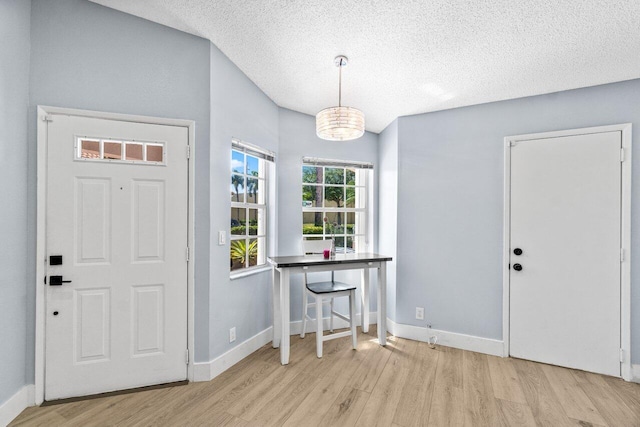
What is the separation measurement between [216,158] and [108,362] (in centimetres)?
179

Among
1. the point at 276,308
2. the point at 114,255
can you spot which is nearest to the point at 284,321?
the point at 276,308

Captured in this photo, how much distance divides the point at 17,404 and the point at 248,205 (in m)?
2.25

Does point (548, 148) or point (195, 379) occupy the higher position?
point (548, 148)

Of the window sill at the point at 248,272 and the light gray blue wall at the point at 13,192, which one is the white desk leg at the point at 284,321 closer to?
the window sill at the point at 248,272

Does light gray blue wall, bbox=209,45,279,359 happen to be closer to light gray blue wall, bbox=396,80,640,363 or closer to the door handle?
the door handle

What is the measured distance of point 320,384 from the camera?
2.63 m

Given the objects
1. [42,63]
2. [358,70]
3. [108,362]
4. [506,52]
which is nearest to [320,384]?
[108,362]

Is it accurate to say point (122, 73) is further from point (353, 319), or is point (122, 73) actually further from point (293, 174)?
point (353, 319)

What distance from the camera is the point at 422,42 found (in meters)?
2.33

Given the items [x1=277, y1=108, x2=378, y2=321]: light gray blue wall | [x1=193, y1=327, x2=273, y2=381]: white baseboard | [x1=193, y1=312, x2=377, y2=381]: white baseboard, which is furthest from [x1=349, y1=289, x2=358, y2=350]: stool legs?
[x1=193, y1=327, x2=273, y2=381]: white baseboard

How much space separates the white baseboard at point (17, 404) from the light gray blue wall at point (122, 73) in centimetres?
17

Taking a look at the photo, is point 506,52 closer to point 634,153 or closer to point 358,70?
point 358,70

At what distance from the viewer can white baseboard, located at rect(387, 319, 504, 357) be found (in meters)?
3.24

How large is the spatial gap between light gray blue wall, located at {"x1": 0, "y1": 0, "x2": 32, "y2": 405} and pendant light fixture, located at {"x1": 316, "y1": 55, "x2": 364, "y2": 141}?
2.11 m
